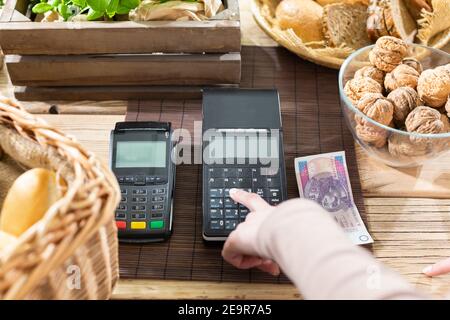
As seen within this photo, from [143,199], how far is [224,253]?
0.13 metres

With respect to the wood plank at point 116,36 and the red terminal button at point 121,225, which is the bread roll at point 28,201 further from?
the wood plank at point 116,36

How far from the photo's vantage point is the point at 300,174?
2.51 feet

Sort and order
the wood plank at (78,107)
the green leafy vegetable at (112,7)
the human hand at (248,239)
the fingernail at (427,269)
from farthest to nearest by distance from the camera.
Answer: the wood plank at (78,107) → the green leafy vegetable at (112,7) → the fingernail at (427,269) → the human hand at (248,239)

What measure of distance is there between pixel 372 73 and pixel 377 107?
86 mm

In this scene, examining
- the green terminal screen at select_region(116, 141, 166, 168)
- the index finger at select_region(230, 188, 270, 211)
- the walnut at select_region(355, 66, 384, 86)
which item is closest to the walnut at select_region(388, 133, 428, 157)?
the walnut at select_region(355, 66, 384, 86)

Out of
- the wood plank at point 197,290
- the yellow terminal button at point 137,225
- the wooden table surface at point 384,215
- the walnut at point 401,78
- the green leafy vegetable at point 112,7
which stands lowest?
the wood plank at point 197,290

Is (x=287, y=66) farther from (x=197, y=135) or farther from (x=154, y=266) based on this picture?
(x=154, y=266)

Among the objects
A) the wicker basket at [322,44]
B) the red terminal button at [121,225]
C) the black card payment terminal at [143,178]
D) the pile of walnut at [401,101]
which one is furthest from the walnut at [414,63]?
the red terminal button at [121,225]

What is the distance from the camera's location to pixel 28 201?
1.56 ft

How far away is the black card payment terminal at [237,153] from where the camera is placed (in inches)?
27.2

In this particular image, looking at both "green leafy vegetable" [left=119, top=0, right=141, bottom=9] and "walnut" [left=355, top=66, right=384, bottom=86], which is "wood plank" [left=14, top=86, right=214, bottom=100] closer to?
"green leafy vegetable" [left=119, top=0, right=141, bottom=9]

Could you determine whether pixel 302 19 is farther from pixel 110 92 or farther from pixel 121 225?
pixel 121 225

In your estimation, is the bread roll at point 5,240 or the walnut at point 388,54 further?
the walnut at point 388,54

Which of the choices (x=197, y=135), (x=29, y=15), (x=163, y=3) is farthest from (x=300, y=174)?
(x=29, y=15)
